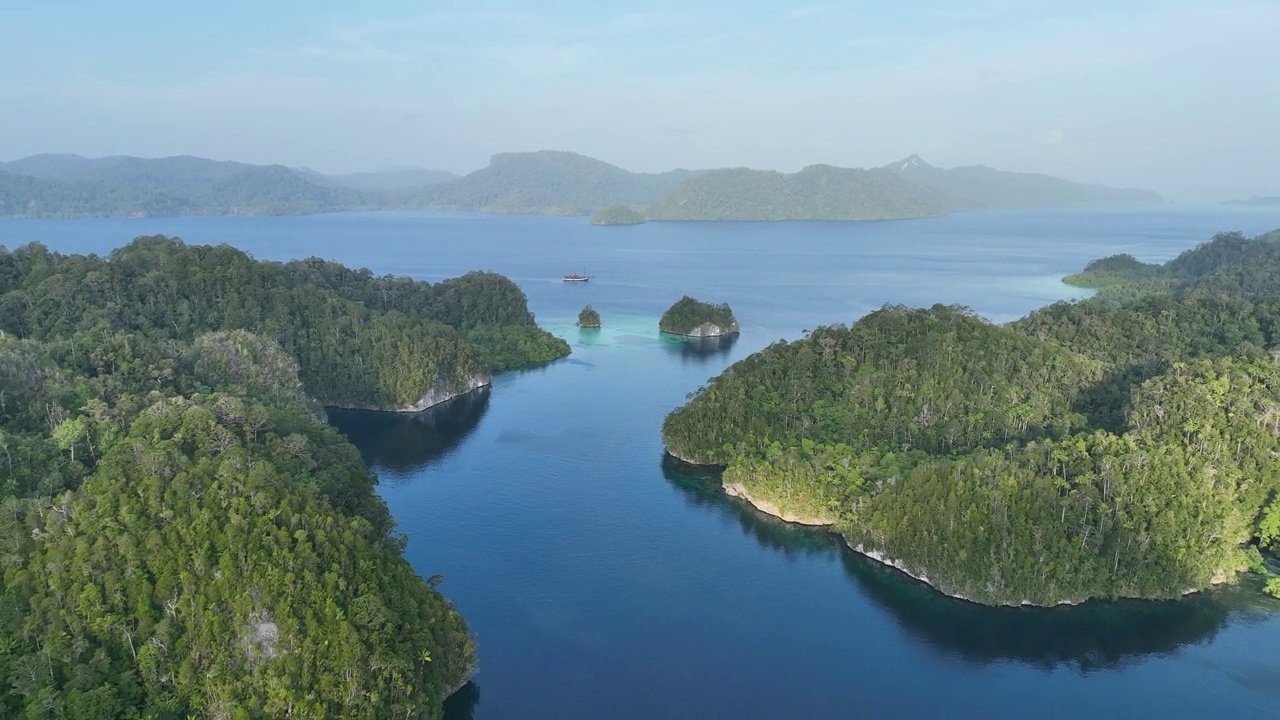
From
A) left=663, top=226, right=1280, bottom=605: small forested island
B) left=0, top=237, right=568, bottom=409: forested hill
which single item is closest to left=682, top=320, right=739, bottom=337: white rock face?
left=0, top=237, right=568, bottom=409: forested hill

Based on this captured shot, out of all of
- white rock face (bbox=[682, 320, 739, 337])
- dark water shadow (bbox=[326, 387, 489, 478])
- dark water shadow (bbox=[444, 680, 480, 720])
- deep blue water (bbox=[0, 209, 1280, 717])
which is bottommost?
dark water shadow (bbox=[444, 680, 480, 720])

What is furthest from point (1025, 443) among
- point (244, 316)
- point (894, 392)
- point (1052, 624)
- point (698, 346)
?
point (244, 316)

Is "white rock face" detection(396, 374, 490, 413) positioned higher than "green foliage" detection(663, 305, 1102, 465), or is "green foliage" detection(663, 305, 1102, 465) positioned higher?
"green foliage" detection(663, 305, 1102, 465)

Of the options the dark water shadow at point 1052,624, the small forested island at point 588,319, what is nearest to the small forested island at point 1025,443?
the dark water shadow at point 1052,624

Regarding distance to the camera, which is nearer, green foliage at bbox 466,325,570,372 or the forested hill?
the forested hill

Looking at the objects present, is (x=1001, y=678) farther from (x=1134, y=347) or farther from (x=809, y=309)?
(x=809, y=309)

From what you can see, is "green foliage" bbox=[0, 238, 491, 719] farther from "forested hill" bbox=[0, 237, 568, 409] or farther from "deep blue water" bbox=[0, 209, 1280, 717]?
"forested hill" bbox=[0, 237, 568, 409]

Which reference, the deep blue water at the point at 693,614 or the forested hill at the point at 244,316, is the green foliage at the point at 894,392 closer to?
the deep blue water at the point at 693,614

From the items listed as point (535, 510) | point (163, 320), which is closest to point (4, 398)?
Answer: point (535, 510)
